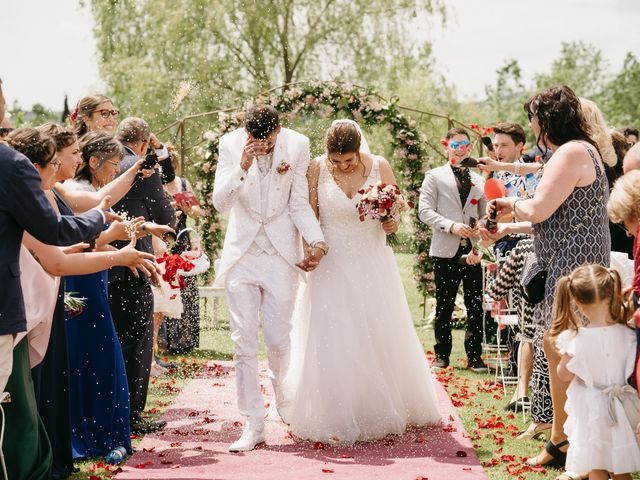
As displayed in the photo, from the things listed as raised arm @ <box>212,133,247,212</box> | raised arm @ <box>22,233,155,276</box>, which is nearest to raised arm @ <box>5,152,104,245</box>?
raised arm @ <box>22,233,155,276</box>

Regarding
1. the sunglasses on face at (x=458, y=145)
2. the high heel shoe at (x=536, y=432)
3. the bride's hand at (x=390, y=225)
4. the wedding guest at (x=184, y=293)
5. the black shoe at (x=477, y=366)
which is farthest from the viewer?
the wedding guest at (x=184, y=293)

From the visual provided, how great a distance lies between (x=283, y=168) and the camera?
6480 mm

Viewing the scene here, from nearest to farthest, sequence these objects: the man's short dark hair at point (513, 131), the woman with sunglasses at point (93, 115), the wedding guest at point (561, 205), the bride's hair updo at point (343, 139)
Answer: the wedding guest at point (561, 205) < the bride's hair updo at point (343, 139) < the woman with sunglasses at point (93, 115) < the man's short dark hair at point (513, 131)

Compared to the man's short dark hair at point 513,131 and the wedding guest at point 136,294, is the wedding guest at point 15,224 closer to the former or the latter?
the wedding guest at point 136,294

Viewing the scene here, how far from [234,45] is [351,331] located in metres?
15.4

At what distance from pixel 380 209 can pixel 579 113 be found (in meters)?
1.56

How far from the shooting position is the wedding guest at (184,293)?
982cm

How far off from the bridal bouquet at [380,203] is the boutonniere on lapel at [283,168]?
22.6 inches

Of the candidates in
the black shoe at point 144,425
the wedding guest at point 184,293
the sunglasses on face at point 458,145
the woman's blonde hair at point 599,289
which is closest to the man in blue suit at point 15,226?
the black shoe at point 144,425

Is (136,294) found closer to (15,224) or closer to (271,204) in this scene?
(271,204)

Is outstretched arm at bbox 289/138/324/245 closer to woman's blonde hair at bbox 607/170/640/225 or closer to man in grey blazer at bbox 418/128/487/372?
woman's blonde hair at bbox 607/170/640/225

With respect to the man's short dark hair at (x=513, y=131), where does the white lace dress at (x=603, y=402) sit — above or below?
below

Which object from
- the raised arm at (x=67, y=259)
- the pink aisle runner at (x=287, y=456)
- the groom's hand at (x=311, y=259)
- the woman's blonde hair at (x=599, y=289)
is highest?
the raised arm at (x=67, y=259)

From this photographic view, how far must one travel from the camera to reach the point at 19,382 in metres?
4.77
